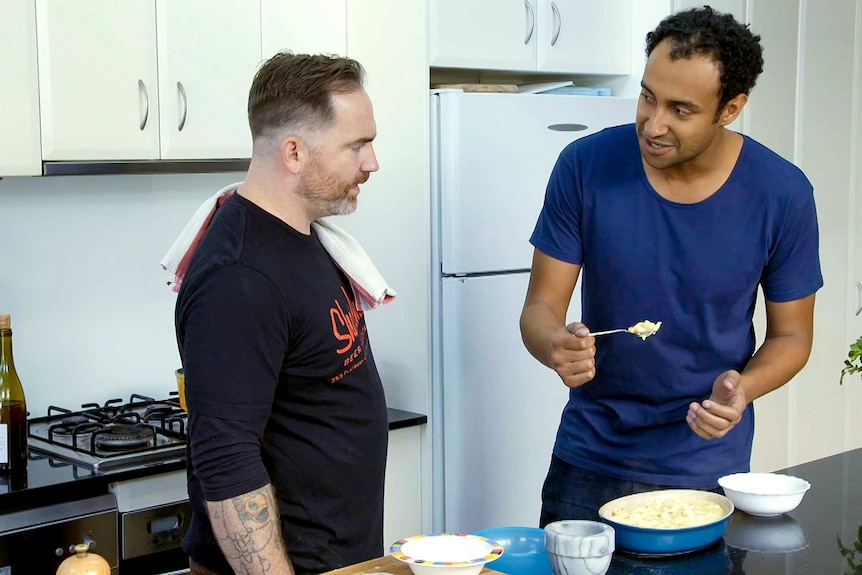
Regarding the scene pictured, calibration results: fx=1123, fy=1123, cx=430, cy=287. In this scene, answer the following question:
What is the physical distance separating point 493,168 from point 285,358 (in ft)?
4.91

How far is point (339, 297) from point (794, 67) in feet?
8.35

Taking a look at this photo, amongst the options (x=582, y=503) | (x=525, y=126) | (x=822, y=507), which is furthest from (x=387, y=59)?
(x=822, y=507)

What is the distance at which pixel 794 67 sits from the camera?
12.6 ft

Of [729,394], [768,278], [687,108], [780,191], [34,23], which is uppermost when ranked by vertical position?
[34,23]

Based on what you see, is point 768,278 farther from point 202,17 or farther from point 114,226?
point 114,226

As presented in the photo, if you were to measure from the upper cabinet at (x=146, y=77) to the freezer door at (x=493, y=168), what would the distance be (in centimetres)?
55

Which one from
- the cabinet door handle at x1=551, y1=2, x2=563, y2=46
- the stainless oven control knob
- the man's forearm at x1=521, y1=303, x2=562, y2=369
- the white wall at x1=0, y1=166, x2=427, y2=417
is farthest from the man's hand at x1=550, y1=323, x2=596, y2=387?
the cabinet door handle at x1=551, y1=2, x2=563, y2=46

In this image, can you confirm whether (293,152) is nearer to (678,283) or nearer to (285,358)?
(285,358)

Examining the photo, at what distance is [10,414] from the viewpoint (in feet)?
8.56

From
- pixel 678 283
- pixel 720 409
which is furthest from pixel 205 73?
pixel 720 409

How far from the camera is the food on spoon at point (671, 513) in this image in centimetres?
171

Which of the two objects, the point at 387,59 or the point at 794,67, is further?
the point at 794,67

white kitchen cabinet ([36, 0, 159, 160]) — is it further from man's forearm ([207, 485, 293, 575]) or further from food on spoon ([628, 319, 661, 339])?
food on spoon ([628, 319, 661, 339])

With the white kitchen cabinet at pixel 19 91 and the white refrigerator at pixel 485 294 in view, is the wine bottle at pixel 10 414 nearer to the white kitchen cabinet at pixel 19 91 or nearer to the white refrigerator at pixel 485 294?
the white kitchen cabinet at pixel 19 91
